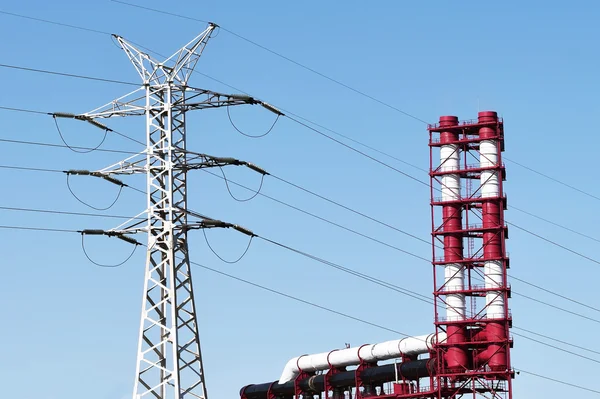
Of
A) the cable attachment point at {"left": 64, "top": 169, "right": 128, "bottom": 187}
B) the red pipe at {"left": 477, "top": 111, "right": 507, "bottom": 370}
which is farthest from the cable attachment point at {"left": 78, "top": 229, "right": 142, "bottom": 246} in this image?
the red pipe at {"left": 477, "top": 111, "right": 507, "bottom": 370}

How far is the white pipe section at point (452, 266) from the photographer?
109938mm

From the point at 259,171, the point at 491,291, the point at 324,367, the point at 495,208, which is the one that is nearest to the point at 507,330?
the point at 491,291

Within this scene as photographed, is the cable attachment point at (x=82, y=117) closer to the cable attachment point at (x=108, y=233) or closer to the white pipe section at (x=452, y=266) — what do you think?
the cable attachment point at (x=108, y=233)

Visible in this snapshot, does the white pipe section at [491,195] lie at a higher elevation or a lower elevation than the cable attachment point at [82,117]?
higher

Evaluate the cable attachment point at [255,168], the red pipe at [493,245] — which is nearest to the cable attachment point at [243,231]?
the cable attachment point at [255,168]

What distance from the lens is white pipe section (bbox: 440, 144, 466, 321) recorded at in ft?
361

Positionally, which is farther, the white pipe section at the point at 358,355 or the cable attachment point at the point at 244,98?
the white pipe section at the point at 358,355

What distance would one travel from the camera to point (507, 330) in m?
108

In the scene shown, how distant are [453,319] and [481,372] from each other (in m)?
4.98

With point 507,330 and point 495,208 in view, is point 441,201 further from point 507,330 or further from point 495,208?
point 507,330

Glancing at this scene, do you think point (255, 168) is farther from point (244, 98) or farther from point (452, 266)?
point (452, 266)

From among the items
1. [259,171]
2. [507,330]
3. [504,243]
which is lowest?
[259,171]

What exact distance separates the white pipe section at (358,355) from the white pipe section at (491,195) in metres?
4.98

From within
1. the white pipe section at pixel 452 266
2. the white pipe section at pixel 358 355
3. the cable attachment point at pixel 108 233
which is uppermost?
the white pipe section at pixel 452 266
